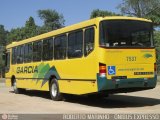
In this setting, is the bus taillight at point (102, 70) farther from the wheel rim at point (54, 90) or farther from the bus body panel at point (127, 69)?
the wheel rim at point (54, 90)

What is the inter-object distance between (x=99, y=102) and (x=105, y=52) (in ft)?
12.0

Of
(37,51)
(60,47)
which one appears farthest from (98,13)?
(60,47)

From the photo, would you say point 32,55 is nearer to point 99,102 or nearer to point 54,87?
point 54,87

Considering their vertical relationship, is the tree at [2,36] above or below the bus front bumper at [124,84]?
above

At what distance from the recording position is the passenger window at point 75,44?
16969mm

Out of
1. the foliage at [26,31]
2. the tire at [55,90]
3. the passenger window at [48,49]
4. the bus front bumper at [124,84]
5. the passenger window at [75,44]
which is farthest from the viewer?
the foliage at [26,31]

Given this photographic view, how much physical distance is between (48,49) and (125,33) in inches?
201

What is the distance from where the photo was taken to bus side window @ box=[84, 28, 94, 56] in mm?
16125

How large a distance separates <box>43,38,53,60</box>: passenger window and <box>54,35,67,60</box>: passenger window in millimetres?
540

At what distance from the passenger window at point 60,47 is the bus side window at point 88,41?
201cm

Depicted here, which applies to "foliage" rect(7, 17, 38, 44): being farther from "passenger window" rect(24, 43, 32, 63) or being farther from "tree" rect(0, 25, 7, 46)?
"passenger window" rect(24, 43, 32, 63)

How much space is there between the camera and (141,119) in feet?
41.7

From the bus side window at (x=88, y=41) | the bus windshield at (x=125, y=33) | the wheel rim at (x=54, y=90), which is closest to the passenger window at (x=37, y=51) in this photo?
the wheel rim at (x=54, y=90)

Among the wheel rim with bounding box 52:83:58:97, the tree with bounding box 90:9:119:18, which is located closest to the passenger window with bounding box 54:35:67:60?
the wheel rim with bounding box 52:83:58:97
